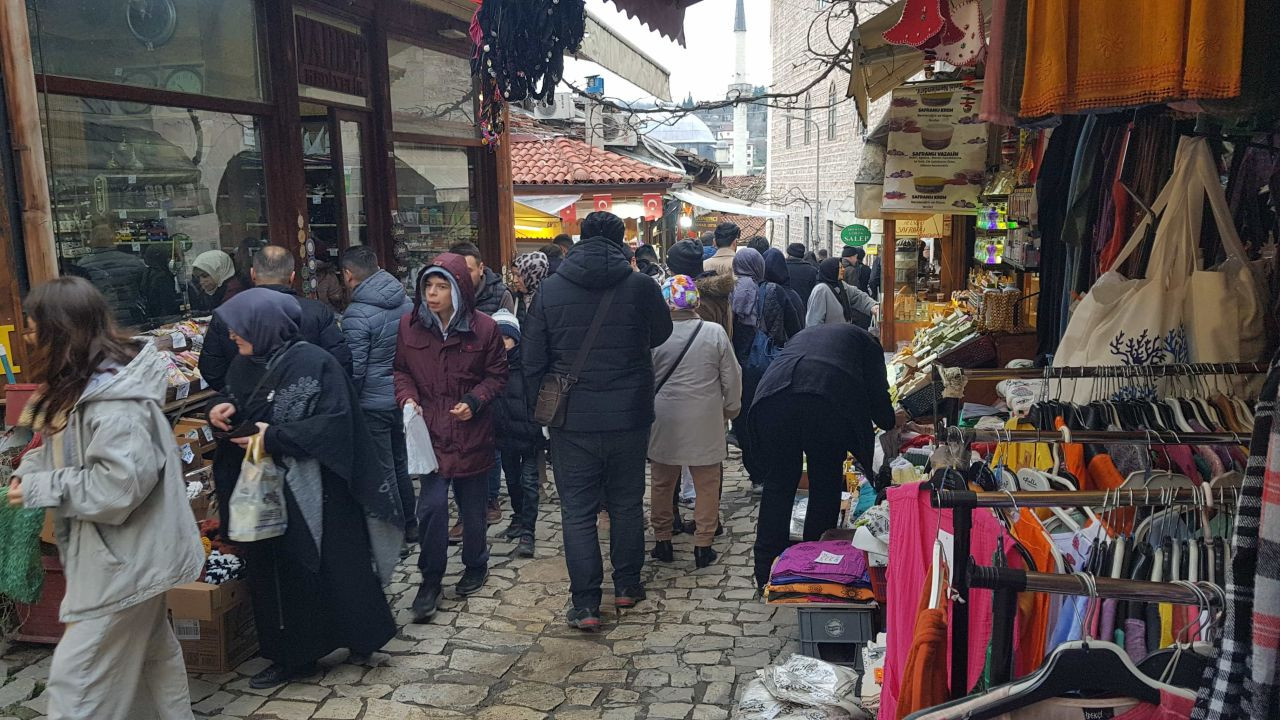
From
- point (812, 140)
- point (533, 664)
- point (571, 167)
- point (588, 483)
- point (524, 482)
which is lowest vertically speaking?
point (533, 664)

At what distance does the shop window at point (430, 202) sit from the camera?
9836 mm

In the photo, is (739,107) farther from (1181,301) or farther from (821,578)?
(1181,301)

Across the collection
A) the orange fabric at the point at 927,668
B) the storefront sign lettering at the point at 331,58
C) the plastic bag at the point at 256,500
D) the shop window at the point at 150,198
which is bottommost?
the plastic bag at the point at 256,500

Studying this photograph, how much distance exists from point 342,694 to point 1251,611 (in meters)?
4.00

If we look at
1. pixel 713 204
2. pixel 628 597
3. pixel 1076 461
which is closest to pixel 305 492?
pixel 628 597

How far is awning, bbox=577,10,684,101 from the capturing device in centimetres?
872

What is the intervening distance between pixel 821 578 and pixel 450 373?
225cm

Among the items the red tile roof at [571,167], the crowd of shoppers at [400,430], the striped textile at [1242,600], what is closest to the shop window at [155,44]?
the crowd of shoppers at [400,430]

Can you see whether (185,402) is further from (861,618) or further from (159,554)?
(861,618)

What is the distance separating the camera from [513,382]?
6.38 metres

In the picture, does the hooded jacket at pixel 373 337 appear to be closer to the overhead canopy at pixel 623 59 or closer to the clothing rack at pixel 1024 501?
the overhead canopy at pixel 623 59

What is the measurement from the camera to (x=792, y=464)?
5.54 metres

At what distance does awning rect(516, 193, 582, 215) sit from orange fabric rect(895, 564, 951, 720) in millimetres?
14371

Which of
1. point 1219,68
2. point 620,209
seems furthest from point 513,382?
point 620,209
